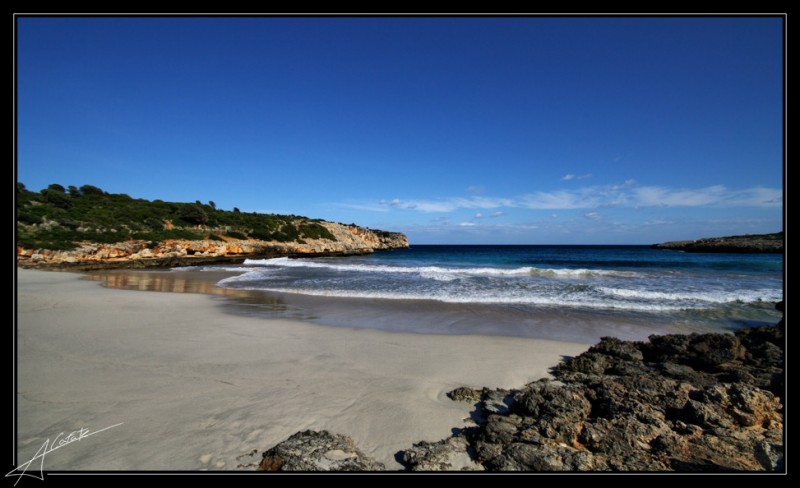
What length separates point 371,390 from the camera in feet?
13.2

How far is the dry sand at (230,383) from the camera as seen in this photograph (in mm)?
A: 2838

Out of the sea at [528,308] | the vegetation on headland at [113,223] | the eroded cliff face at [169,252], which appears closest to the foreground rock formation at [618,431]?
the sea at [528,308]

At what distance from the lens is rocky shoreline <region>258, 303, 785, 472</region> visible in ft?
7.99

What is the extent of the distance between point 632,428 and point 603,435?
0.29m

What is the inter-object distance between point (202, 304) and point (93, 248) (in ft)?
74.1

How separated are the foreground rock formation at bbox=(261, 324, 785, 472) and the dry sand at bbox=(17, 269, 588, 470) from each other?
0.39 metres

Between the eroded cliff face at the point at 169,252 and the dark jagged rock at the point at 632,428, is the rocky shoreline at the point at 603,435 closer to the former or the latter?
the dark jagged rock at the point at 632,428

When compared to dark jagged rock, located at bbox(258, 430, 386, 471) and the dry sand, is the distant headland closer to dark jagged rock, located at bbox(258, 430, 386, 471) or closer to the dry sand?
the dry sand

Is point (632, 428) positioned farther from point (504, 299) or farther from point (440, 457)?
point (504, 299)

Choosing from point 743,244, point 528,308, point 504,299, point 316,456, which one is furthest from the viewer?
point 743,244

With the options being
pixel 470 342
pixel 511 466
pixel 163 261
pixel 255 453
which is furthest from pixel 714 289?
pixel 163 261

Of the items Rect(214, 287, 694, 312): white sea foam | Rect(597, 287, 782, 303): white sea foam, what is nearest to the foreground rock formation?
Rect(214, 287, 694, 312): white sea foam

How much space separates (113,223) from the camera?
3016 cm

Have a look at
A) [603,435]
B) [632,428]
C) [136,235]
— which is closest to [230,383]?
[603,435]
